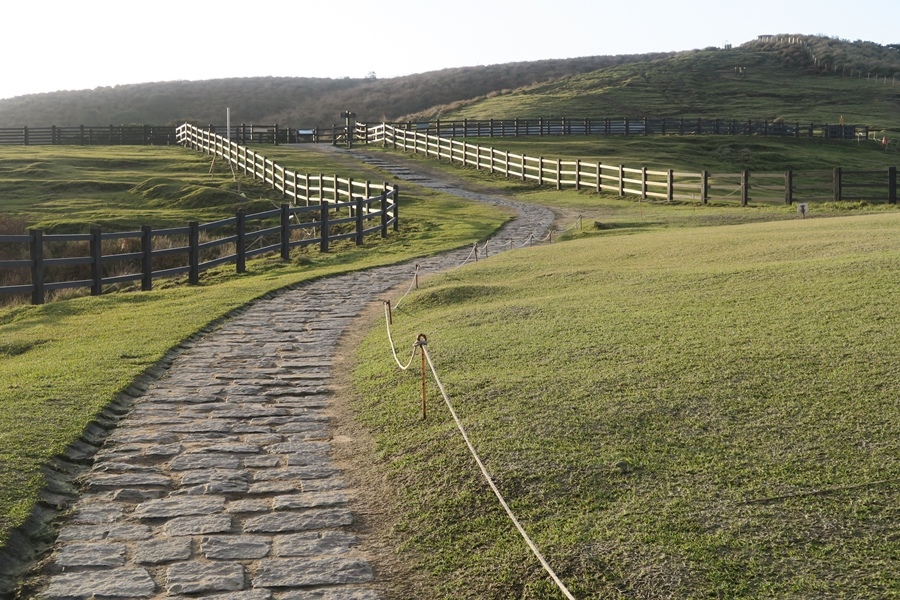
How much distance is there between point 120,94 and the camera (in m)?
112

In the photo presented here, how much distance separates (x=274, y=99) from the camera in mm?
109125

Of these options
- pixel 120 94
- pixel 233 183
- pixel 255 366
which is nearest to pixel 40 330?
pixel 255 366

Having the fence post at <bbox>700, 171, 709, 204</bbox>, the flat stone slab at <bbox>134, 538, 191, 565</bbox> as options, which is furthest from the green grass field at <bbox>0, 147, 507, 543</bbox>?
the fence post at <bbox>700, 171, 709, 204</bbox>

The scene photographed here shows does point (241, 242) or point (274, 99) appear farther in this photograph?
point (274, 99)

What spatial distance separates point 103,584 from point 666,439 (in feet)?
11.4

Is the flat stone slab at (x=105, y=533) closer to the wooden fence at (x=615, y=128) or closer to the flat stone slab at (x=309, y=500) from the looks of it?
the flat stone slab at (x=309, y=500)

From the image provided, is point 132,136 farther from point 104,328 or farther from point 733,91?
point 104,328

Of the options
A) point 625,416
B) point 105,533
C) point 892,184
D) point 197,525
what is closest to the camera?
point 105,533

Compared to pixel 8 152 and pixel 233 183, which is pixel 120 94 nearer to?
pixel 8 152

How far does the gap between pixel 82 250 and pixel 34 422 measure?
1806 cm

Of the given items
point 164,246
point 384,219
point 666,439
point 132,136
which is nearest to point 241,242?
point 384,219

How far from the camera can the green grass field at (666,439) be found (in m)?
5.25

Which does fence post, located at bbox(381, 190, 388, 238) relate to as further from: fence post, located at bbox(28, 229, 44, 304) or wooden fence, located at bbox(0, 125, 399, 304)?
fence post, located at bbox(28, 229, 44, 304)

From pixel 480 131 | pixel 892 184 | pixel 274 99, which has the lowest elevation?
pixel 892 184
